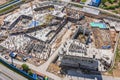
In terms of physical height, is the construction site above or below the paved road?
above

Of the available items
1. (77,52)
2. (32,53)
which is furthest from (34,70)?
(77,52)

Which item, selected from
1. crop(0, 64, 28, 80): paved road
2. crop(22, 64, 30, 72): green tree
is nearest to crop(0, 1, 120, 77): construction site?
crop(22, 64, 30, 72): green tree

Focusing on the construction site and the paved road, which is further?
the construction site

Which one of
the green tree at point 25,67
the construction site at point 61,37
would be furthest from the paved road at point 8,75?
the construction site at point 61,37

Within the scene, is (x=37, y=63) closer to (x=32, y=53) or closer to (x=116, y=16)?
(x=32, y=53)

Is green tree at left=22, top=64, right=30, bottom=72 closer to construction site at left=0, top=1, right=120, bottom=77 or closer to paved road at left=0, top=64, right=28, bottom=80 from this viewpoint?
paved road at left=0, top=64, right=28, bottom=80

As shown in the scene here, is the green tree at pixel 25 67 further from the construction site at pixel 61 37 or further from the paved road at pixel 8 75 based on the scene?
the construction site at pixel 61 37

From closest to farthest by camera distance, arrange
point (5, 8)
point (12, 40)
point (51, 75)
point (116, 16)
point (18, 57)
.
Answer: point (51, 75), point (18, 57), point (12, 40), point (116, 16), point (5, 8)

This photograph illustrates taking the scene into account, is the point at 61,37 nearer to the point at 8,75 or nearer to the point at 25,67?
the point at 25,67
